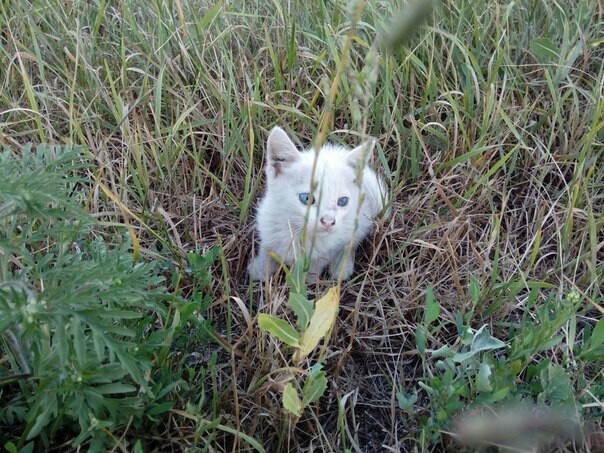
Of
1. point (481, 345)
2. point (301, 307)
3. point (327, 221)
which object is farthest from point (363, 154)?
point (327, 221)

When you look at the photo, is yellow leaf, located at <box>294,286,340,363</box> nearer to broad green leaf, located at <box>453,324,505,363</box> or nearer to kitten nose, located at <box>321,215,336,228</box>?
broad green leaf, located at <box>453,324,505,363</box>

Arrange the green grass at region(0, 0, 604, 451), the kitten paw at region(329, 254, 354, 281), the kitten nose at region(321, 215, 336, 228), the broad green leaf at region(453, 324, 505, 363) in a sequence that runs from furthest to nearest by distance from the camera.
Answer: the kitten paw at region(329, 254, 354, 281) → the kitten nose at region(321, 215, 336, 228) → the green grass at region(0, 0, 604, 451) → the broad green leaf at region(453, 324, 505, 363)

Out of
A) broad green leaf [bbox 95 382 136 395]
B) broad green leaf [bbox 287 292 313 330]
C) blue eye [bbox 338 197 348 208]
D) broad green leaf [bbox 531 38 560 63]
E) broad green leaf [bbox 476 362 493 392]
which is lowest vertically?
broad green leaf [bbox 476 362 493 392]

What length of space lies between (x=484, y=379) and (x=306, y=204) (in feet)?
3.17

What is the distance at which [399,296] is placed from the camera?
6.64 feet

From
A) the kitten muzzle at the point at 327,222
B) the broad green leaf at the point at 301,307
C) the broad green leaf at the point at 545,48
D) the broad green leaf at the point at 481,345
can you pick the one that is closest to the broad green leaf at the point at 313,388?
the broad green leaf at the point at 301,307

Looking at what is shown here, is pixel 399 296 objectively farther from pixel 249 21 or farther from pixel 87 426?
pixel 249 21

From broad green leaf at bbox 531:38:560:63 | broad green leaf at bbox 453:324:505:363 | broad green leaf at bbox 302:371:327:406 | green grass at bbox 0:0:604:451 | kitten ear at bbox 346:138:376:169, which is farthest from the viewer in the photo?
broad green leaf at bbox 531:38:560:63

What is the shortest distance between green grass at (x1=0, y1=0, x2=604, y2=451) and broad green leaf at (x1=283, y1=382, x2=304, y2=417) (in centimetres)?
15

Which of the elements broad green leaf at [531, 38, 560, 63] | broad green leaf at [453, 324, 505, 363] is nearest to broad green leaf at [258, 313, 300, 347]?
broad green leaf at [453, 324, 505, 363]

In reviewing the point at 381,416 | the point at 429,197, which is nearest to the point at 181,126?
the point at 429,197

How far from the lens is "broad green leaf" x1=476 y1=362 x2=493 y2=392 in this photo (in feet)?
4.81

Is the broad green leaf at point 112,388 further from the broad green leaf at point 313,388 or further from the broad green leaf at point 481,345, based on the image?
the broad green leaf at point 481,345

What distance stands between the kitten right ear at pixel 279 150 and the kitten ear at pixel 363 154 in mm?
188
